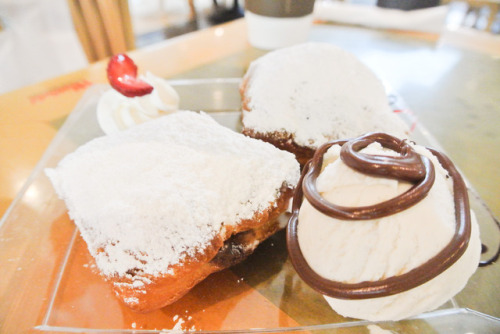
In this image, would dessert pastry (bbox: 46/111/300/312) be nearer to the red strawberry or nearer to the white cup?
the red strawberry

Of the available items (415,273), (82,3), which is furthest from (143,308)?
(82,3)

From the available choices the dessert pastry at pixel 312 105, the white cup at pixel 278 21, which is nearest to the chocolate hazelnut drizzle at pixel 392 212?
the dessert pastry at pixel 312 105

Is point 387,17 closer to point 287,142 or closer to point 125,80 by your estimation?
point 287,142

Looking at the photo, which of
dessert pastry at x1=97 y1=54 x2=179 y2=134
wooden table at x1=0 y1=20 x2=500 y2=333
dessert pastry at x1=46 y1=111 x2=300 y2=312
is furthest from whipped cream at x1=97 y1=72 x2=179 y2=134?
dessert pastry at x1=46 y1=111 x2=300 y2=312

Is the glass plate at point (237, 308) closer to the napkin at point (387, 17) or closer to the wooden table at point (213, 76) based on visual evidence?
the wooden table at point (213, 76)

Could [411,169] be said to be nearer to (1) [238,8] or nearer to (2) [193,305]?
Result: (2) [193,305]

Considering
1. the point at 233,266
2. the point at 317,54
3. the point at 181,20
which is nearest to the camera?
the point at 233,266
